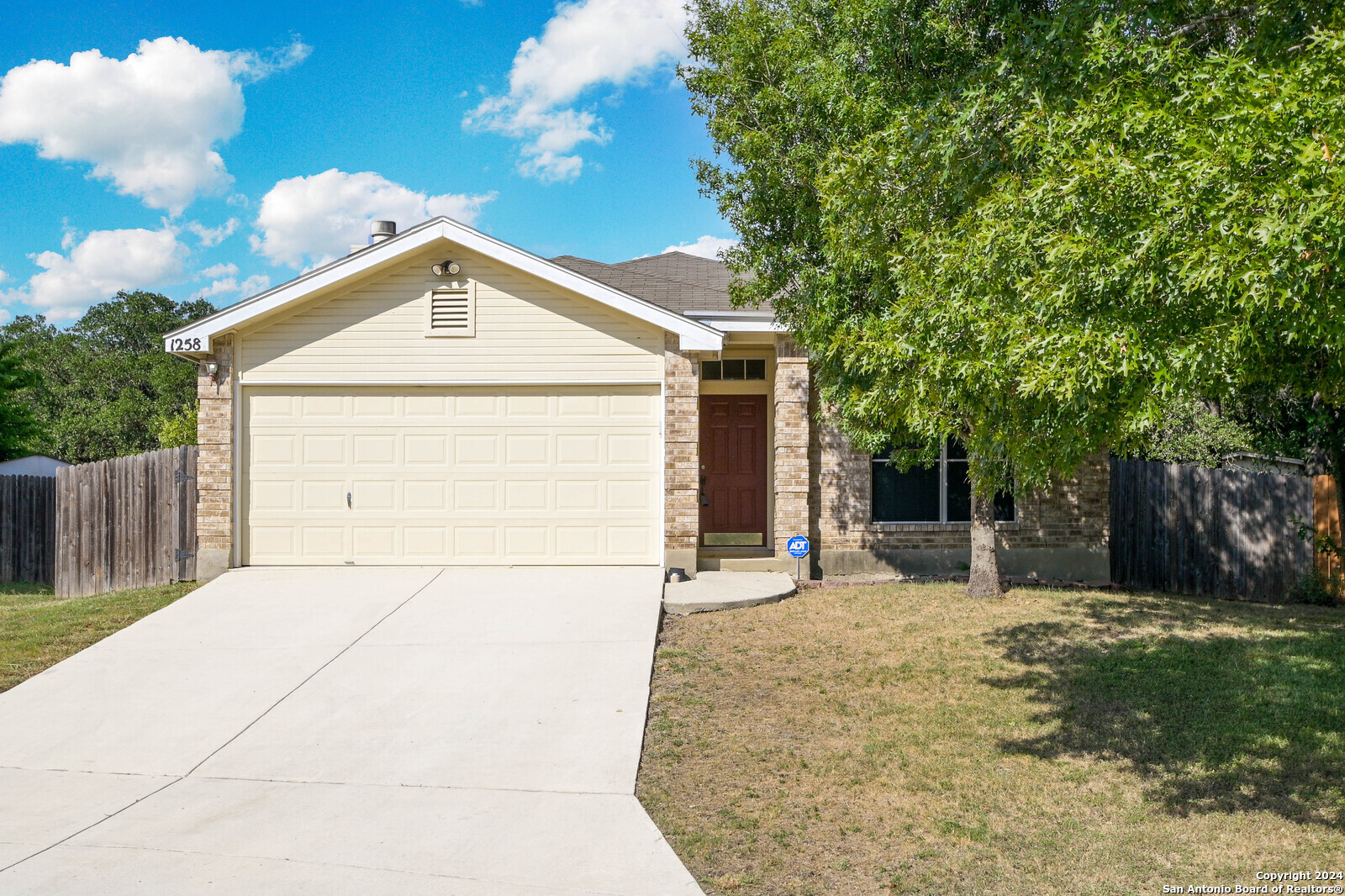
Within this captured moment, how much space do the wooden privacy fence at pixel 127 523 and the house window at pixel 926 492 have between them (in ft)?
27.9

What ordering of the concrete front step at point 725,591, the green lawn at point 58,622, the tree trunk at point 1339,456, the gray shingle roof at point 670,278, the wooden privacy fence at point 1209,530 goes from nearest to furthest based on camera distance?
the tree trunk at point 1339,456 → the green lawn at point 58,622 → the concrete front step at point 725,591 → the wooden privacy fence at point 1209,530 → the gray shingle roof at point 670,278

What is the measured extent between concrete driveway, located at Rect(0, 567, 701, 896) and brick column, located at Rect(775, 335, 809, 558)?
2219 mm

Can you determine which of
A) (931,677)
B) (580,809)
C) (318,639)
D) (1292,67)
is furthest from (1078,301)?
(318,639)

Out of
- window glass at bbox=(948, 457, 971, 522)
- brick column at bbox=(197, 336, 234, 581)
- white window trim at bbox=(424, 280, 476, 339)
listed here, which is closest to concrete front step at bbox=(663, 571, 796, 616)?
window glass at bbox=(948, 457, 971, 522)

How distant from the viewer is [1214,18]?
4.96m

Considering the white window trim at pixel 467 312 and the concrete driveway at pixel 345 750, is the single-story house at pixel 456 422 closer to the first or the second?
the white window trim at pixel 467 312

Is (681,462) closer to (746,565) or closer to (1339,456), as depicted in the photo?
(746,565)

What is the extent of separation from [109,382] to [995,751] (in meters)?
42.8

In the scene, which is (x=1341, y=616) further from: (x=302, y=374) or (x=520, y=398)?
(x=302, y=374)

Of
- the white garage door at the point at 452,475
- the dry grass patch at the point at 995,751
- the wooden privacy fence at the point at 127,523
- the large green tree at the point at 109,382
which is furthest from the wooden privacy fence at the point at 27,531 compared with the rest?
the large green tree at the point at 109,382

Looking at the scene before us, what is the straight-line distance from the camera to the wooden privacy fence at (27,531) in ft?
44.0

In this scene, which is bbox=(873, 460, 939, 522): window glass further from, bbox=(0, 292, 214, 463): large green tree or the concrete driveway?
bbox=(0, 292, 214, 463): large green tree

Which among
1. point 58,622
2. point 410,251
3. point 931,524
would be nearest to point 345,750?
point 58,622

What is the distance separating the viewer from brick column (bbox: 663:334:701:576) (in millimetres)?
11195
